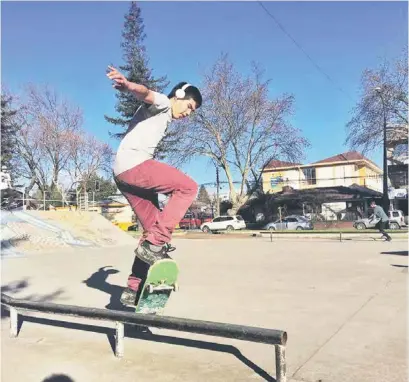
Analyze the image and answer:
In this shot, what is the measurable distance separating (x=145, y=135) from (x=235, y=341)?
1980mm

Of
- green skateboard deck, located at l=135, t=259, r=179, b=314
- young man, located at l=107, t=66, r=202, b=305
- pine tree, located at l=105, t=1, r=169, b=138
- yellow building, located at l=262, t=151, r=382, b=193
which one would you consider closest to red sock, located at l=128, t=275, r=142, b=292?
green skateboard deck, located at l=135, t=259, r=179, b=314

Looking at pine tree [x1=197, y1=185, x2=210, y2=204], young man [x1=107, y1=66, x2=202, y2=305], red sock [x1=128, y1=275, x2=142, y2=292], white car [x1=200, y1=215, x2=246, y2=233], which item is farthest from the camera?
pine tree [x1=197, y1=185, x2=210, y2=204]

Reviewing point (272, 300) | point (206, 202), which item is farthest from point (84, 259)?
point (206, 202)

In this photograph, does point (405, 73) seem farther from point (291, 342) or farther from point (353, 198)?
point (291, 342)

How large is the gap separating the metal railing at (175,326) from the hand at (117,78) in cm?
173

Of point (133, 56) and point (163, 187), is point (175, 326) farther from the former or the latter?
point (133, 56)

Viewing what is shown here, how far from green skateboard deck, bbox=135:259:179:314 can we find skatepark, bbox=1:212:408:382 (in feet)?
1.20

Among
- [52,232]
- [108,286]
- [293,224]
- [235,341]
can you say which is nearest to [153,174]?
[235,341]

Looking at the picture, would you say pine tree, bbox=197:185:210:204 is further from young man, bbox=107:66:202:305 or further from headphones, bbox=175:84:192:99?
young man, bbox=107:66:202:305

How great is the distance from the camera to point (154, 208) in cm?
400

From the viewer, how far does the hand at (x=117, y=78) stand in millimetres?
3152

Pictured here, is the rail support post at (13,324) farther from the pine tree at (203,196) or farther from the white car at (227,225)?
the pine tree at (203,196)

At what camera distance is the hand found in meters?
3.15

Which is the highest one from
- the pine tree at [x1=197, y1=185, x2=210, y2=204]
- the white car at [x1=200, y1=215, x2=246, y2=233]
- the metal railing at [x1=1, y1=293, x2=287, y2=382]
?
the pine tree at [x1=197, y1=185, x2=210, y2=204]
